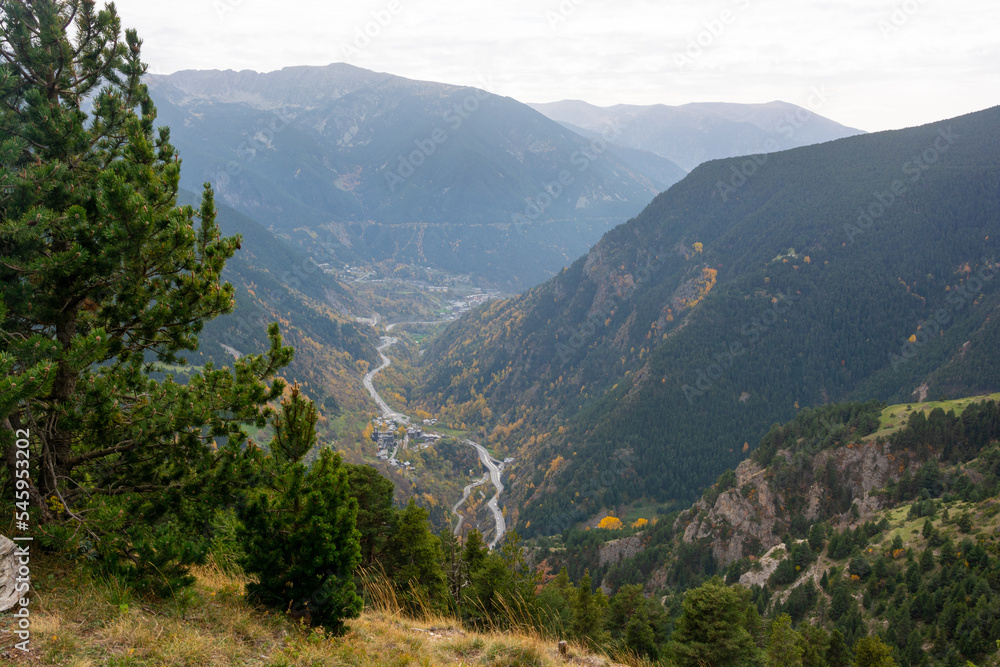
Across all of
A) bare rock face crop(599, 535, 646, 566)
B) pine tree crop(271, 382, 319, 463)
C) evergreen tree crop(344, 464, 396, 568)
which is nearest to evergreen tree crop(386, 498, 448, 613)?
evergreen tree crop(344, 464, 396, 568)

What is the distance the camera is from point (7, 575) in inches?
371

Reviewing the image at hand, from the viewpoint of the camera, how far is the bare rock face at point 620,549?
11819cm

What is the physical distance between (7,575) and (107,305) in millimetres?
6215

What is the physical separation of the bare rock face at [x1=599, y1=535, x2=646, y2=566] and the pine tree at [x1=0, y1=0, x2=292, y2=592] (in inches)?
4628

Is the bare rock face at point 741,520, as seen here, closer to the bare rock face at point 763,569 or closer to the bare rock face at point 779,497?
the bare rock face at point 779,497

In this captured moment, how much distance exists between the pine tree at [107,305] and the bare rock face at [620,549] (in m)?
118

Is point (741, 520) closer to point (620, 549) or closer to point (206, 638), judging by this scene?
point (620, 549)

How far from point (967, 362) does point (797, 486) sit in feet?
288

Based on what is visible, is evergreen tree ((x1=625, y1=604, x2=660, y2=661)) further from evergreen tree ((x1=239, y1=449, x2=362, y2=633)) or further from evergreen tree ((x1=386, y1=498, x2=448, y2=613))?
evergreen tree ((x1=239, y1=449, x2=362, y2=633))

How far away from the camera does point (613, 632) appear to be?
45406 mm

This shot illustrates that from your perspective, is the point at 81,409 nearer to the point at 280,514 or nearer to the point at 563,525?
the point at 280,514

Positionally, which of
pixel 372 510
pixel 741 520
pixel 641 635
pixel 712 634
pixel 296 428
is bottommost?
pixel 741 520

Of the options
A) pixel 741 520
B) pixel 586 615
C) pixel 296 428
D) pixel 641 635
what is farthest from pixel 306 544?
pixel 741 520

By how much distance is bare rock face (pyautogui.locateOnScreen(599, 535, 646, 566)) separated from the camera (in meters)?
118
